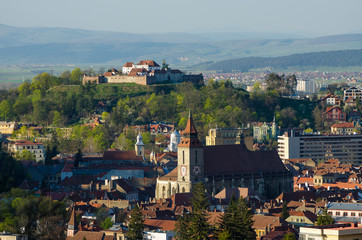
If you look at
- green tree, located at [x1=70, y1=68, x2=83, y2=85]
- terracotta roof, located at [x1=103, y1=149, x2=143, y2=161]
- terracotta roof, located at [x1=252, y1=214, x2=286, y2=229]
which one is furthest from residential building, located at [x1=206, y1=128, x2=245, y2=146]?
terracotta roof, located at [x1=252, y1=214, x2=286, y2=229]

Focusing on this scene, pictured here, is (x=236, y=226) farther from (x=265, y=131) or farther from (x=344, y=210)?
→ (x=265, y=131)

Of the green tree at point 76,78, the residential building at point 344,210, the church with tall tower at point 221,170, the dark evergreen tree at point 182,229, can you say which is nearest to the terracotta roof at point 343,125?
the green tree at point 76,78

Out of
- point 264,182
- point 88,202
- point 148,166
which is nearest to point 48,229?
point 88,202

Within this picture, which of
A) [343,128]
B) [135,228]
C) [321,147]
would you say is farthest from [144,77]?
[135,228]

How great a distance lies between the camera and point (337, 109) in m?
174

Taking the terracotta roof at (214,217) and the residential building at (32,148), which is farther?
the residential building at (32,148)

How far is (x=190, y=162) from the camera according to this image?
84.0 meters

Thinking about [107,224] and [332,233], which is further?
[107,224]

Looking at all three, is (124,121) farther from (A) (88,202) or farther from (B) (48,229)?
(B) (48,229)

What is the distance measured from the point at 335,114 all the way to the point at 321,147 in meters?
30.2

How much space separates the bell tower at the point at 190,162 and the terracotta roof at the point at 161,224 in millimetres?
20681

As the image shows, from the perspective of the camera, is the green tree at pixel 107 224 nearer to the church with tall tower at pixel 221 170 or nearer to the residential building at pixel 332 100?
the church with tall tower at pixel 221 170

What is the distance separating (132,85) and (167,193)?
77903 millimetres

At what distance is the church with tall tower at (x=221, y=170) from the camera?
84.2 m
